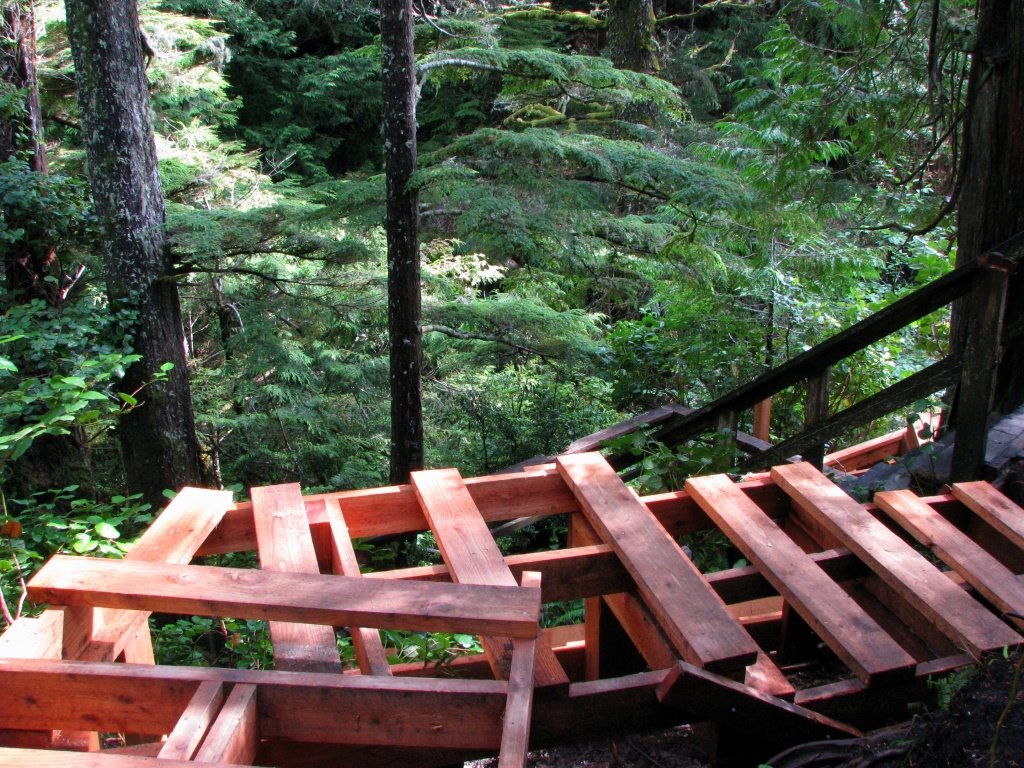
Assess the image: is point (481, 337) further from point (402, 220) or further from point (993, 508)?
point (993, 508)

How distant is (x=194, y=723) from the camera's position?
1879 millimetres

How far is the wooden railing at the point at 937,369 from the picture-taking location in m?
3.55

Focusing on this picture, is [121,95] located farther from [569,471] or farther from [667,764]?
[667,764]

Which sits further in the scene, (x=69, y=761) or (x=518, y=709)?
(x=518, y=709)

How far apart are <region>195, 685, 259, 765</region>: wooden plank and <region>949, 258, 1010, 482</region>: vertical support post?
131 inches

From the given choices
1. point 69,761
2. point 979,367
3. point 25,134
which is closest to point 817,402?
point 979,367

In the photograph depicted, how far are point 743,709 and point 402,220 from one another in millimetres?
5823

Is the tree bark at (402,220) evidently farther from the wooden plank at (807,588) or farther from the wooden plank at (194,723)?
the wooden plank at (194,723)

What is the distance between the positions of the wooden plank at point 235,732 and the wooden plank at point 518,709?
0.64 meters

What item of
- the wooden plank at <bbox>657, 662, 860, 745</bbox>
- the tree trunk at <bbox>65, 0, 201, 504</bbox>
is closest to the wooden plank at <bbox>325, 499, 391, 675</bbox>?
the wooden plank at <bbox>657, 662, 860, 745</bbox>

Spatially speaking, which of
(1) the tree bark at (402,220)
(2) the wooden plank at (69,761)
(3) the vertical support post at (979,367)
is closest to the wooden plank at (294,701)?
(2) the wooden plank at (69,761)

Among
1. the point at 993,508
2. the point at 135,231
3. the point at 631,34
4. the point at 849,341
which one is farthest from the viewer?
the point at 631,34

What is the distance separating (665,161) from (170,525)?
4876 millimetres

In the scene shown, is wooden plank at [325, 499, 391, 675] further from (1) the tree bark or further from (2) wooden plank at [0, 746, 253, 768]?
(1) the tree bark
